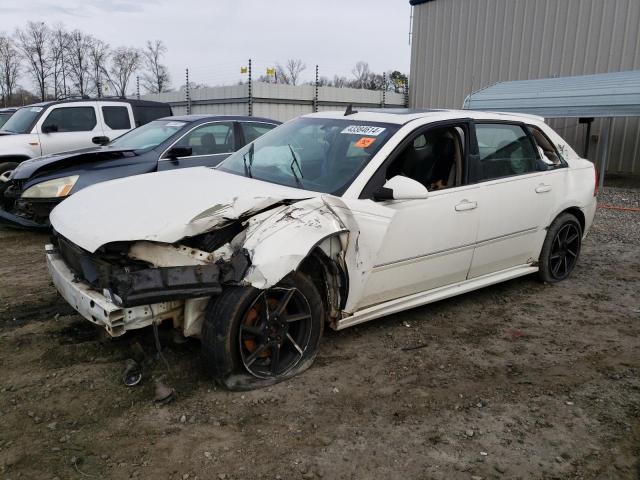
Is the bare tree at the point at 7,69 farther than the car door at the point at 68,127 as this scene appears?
Yes

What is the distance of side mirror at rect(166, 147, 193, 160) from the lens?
660cm

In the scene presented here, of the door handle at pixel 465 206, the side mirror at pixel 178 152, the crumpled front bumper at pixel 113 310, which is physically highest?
the side mirror at pixel 178 152

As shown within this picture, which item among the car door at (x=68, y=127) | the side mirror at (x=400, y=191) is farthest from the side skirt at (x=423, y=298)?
the car door at (x=68, y=127)

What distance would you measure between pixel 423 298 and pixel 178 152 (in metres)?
3.98

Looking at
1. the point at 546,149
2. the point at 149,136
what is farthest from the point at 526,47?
the point at 149,136

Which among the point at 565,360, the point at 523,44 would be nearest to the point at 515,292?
the point at 565,360

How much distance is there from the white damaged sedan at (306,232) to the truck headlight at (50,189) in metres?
2.43

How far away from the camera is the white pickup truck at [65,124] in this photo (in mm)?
8375

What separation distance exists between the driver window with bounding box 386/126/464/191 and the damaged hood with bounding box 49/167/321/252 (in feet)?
3.02

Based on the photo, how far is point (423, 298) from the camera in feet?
13.3

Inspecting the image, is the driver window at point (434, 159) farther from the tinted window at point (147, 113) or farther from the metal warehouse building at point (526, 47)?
the metal warehouse building at point (526, 47)

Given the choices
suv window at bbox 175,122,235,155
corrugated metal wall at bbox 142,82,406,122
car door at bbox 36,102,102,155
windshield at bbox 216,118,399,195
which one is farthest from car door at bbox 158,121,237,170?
corrugated metal wall at bbox 142,82,406,122

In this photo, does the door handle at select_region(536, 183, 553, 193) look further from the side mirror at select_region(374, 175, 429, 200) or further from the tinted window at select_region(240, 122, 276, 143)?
the tinted window at select_region(240, 122, 276, 143)

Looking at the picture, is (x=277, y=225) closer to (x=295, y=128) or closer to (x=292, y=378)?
(x=292, y=378)
